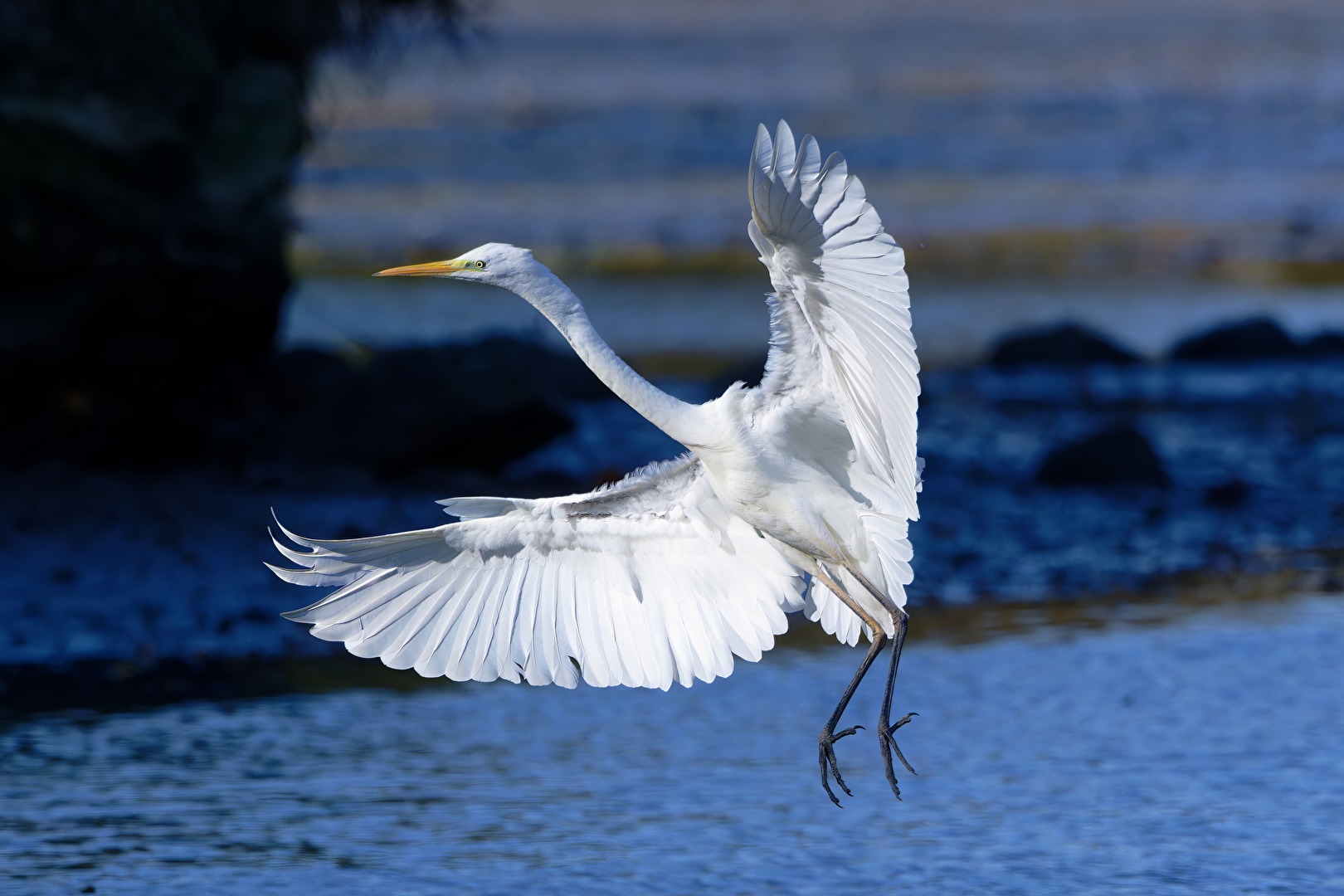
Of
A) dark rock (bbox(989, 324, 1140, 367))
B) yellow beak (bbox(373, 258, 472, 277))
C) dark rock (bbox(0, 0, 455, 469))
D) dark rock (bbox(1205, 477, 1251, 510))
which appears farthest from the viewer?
dark rock (bbox(989, 324, 1140, 367))

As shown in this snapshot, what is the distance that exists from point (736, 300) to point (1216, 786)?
1469 cm

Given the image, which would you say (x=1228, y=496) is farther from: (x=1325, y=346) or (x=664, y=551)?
(x=664, y=551)

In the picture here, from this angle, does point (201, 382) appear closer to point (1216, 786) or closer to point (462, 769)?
point (462, 769)

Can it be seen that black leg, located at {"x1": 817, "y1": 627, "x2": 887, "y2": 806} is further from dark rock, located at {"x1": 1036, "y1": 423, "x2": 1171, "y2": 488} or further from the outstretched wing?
dark rock, located at {"x1": 1036, "y1": 423, "x2": 1171, "y2": 488}

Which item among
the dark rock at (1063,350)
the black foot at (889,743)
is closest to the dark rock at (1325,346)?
the dark rock at (1063,350)

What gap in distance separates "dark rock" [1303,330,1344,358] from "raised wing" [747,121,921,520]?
11432 mm

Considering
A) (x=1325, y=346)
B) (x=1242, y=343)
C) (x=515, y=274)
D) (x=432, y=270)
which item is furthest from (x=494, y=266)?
(x=1325, y=346)

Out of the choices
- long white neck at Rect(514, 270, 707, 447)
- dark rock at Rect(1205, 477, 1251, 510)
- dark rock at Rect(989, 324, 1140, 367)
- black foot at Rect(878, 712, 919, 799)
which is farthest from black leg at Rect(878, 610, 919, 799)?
dark rock at Rect(989, 324, 1140, 367)

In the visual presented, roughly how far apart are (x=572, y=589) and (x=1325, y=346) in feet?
38.2

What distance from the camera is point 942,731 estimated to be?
7562 mm

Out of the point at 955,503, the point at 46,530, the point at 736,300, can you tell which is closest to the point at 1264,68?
the point at 736,300

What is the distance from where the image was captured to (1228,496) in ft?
37.9

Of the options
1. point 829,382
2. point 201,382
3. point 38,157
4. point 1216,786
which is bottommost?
point 1216,786

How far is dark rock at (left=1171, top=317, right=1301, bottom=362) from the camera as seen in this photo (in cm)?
1617
